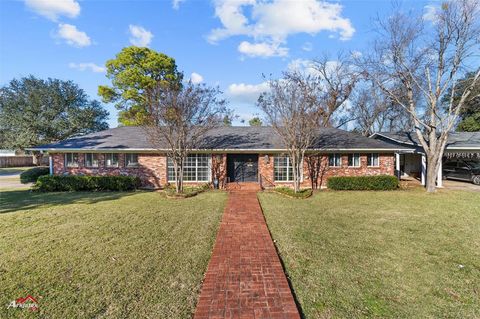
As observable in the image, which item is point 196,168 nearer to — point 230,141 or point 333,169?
point 230,141

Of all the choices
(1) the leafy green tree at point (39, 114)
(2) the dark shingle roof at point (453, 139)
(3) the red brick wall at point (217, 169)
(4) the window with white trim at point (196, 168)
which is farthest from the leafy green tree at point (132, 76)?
(2) the dark shingle roof at point (453, 139)

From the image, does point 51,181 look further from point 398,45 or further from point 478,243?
point 398,45

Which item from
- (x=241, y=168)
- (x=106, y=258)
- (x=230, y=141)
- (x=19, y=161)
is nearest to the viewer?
(x=106, y=258)

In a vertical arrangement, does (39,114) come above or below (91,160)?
above

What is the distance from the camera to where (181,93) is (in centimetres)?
1157

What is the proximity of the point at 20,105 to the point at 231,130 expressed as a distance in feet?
95.1

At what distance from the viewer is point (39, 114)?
28750mm

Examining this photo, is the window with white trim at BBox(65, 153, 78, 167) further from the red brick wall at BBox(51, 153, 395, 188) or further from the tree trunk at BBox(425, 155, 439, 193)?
the tree trunk at BBox(425, 155, 439, 193)

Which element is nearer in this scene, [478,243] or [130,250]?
[130,250]

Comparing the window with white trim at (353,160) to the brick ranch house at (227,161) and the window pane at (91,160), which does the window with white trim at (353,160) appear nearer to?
the brick ranch house at (227,161)

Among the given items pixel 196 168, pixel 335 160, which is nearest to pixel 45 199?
pixel 196 168

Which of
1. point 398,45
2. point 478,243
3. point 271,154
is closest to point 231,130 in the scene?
point 271,154

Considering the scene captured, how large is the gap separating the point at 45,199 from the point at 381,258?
517 inches

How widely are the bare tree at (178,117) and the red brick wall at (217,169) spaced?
2042 millimetres
